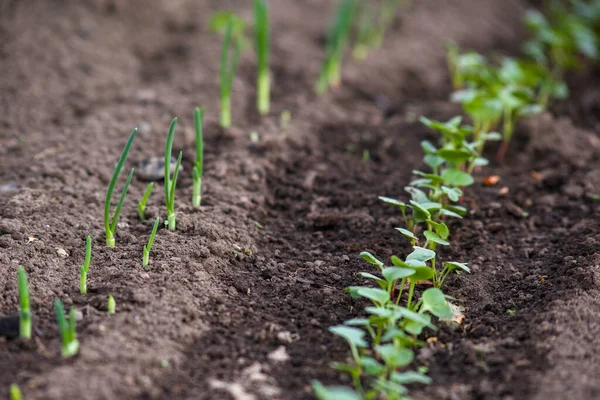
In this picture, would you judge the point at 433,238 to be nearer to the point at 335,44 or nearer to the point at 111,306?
the point at 111,306

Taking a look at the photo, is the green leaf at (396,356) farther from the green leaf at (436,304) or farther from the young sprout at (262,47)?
the young sprout at (262,47)

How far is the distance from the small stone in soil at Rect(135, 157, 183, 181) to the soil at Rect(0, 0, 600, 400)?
2.2 inches

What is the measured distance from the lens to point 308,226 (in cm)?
223

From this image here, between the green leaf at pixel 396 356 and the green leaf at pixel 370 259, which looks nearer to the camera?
the green leaf at pixel 396 356

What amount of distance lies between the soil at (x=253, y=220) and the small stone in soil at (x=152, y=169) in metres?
0.05

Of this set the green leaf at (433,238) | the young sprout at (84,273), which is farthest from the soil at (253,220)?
the green leaf at (433,238)

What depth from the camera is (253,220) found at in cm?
218

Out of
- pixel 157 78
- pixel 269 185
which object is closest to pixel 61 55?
pixel 157 78

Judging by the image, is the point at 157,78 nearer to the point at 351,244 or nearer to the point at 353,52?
the point at 353,52

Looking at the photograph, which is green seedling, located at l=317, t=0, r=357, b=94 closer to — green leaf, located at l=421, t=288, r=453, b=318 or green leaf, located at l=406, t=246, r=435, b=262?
green leaf, located at l=406, t=246, r=435, b=262

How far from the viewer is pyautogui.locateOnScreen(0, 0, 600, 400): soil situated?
1.50 metres

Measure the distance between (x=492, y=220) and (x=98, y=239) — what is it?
1.39 metres

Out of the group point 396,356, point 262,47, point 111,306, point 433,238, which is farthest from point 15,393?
point 262,47

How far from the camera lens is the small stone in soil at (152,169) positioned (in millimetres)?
2359
